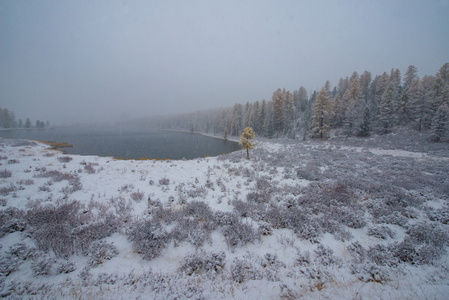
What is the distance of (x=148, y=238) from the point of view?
4789mm

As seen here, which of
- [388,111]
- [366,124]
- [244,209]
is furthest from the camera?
[388,111]

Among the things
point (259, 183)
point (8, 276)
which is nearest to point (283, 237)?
point (259, 183)

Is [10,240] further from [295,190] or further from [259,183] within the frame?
[295,190]

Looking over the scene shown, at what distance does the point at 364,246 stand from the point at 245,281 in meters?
4.03

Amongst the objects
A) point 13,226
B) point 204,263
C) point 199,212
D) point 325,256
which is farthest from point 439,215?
point 13,226

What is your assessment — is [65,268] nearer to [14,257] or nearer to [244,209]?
[14,257]

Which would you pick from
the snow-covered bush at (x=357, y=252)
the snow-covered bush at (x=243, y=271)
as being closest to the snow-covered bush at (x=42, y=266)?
the snow-covered bush at (x=243, y=271)

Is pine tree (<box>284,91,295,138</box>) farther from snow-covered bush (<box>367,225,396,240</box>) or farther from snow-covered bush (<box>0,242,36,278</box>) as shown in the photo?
snow-covered bush (<box>0,242,36,278</box>)

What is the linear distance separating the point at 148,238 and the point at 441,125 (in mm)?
47394

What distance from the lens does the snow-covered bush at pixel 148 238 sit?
4344 mm

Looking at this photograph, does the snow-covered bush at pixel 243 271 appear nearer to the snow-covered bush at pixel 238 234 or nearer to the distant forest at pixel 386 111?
the snow-covered bush at pixel 238 234

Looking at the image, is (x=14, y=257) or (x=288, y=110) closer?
(x=14, y=257)

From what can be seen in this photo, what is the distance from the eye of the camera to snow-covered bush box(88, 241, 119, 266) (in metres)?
4.00

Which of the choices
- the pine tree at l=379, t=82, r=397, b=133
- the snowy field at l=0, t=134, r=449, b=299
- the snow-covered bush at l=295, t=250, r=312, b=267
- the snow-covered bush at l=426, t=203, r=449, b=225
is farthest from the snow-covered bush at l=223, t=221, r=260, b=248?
the pine tree at l=379, t=82, r=397, b=133
